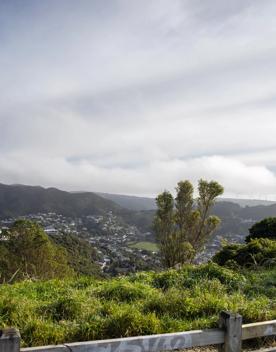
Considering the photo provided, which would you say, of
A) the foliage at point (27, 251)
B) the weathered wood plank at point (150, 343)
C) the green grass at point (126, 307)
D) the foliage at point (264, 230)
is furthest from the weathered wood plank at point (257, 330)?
the foliage at point (27, 251)

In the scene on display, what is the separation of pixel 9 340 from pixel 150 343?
1.65 meters

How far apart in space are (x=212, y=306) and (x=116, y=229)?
592 ft

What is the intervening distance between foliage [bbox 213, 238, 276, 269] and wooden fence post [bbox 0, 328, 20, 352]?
33.7ft

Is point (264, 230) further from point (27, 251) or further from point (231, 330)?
point (231, 330)

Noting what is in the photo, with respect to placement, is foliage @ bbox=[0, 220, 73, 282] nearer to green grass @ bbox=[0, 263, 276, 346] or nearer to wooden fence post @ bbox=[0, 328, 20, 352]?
green grass @ bbox=[0, 263, 276, 346]

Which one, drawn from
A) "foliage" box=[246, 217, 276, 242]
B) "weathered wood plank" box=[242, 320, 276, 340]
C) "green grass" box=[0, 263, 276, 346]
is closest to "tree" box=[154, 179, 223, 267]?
"foliage" box=[246, 217, 276, 242]

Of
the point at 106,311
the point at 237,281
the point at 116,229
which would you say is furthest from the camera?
the point at 116,229

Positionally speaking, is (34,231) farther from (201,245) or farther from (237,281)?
(237,281)

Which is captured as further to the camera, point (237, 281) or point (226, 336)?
point (237, 281)

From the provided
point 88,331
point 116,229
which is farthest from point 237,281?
point 116,229

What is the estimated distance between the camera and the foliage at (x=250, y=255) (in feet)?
46.5

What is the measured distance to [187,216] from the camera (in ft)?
85.0

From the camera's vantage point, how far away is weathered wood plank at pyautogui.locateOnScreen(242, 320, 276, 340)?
5.69 metres

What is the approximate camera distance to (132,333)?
6.27 metres
